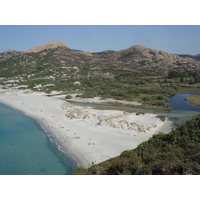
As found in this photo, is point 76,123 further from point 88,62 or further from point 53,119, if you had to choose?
point 88,62

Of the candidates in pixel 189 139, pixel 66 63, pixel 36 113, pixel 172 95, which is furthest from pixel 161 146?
pixel 66 63

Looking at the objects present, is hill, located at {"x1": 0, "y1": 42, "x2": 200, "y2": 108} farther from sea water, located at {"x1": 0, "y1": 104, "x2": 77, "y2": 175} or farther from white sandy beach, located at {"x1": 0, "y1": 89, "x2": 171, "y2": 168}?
sea water, located at {"x1": 0, "y1": 104, "x2": 77, "y2": 175}

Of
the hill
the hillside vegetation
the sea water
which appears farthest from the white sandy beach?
the hill

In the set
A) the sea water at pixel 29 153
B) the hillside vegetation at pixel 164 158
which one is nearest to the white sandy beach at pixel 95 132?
the sea water at pixel 29 153

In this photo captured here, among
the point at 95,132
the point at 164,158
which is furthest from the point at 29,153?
the point at 164,158

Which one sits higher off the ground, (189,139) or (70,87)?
(70,87)

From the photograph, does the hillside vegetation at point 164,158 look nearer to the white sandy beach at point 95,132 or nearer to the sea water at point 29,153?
the sea water at point 29,153
